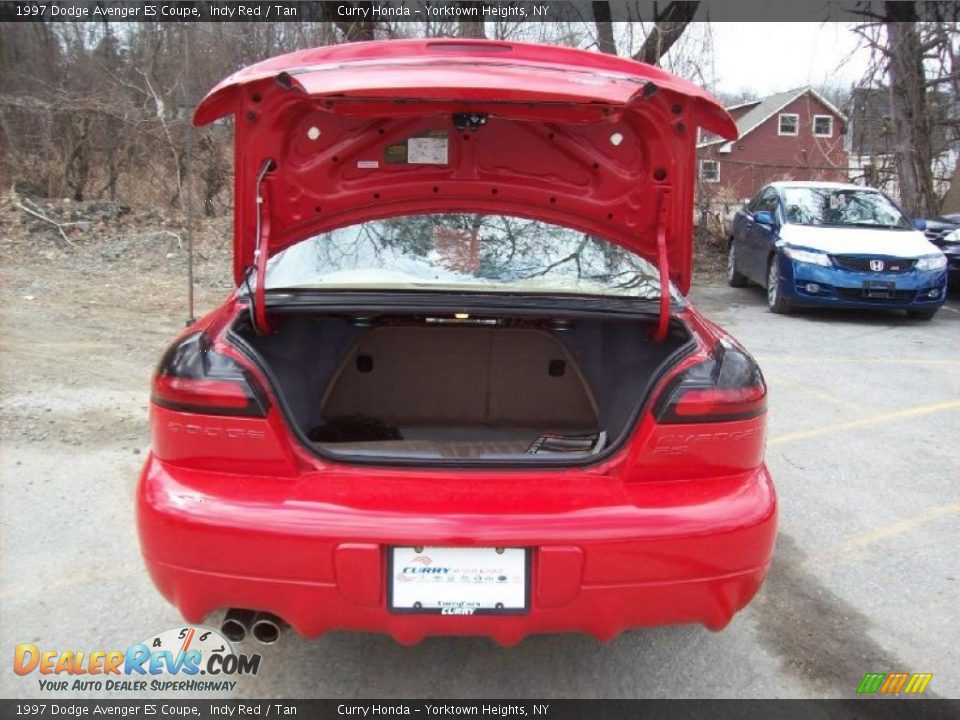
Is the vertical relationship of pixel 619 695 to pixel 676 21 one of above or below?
below

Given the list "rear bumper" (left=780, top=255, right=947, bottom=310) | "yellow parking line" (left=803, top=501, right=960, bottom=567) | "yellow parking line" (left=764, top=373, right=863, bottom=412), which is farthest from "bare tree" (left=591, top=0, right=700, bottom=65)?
"yellow parking line" (left=803, top=501, right=960, bottom=567)

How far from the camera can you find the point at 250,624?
230cm

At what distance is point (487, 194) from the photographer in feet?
9.45

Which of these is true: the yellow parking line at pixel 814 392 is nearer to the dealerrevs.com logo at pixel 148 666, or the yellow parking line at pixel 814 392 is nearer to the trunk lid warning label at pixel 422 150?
the trunk lid warning label at pixel 422 150

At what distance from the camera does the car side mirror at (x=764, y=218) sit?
971 cm

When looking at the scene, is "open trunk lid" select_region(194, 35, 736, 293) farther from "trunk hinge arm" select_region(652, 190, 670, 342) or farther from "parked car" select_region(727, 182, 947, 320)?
"parked car" select_region(727, 182, 947, 320)

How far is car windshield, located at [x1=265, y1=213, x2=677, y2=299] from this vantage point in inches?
110

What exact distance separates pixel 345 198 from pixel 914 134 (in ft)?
45.6

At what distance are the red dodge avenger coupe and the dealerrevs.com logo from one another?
0.43 m

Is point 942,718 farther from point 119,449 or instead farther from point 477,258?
point 119,449

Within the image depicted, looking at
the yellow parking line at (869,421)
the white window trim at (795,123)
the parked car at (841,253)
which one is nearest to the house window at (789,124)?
the white window trim at (795,123)

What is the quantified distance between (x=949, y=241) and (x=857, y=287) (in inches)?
113

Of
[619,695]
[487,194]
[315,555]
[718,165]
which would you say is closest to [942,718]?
[619,695]

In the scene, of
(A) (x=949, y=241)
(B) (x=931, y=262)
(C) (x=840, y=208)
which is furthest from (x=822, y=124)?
(B) (x=931, y=262)
